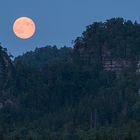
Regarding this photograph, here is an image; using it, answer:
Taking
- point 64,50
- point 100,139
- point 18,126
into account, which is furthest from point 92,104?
point 64,50

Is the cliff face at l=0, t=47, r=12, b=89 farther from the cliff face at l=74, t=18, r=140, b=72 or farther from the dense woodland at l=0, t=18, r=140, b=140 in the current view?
the cliff face at l=74, t=18, r=140, b=72

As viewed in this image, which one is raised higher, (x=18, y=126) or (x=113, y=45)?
(x=113, y=45)

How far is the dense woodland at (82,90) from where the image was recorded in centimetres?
6109

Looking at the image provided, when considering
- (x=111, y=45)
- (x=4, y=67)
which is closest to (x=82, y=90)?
(x=111, y=45)

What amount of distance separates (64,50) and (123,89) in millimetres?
34612

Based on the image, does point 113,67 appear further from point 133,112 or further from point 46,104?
point 133,112

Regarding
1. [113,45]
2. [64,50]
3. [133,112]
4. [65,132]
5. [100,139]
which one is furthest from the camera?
[64,50]

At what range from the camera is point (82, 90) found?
71375 millimetres

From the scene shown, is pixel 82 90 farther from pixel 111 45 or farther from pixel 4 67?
pixel 4 67

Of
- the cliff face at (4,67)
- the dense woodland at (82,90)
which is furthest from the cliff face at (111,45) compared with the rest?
the cliff face at (4,67)

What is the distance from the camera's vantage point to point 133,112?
61594mm

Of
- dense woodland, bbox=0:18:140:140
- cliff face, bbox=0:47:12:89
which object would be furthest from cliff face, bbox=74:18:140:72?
cliff face, bbox=0:47:12:89

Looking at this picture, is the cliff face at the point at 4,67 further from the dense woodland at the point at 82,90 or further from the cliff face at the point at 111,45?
the cliff face at the point at 111,45

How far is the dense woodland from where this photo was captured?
61.1m
